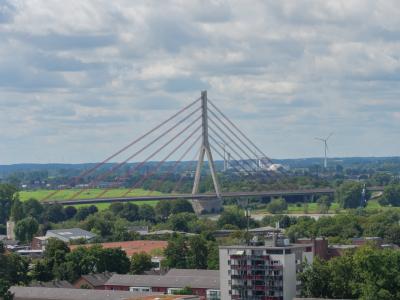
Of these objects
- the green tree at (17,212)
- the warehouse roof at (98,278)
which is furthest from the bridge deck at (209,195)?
the warehouse roof at (98,278)

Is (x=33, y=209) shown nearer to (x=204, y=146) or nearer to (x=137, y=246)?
(x=204, y=146)

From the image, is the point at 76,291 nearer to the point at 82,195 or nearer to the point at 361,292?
the point at 361,292

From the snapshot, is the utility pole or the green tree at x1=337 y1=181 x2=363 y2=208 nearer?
the utility pole

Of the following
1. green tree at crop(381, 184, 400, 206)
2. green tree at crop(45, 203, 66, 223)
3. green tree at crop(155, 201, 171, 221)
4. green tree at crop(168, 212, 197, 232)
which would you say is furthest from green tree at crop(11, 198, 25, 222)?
green tree at crop(381, 184, 400, 206)

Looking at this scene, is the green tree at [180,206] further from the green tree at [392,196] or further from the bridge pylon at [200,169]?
the green tree at [392,196]

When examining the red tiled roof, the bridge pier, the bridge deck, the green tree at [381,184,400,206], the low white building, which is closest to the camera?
the red tiled roof

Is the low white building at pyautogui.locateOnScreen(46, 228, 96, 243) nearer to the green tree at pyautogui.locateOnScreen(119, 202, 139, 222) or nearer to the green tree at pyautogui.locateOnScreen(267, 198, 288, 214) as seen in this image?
the green tree at pyautogui.locateOnScreen(119, 202, 139, 222)
